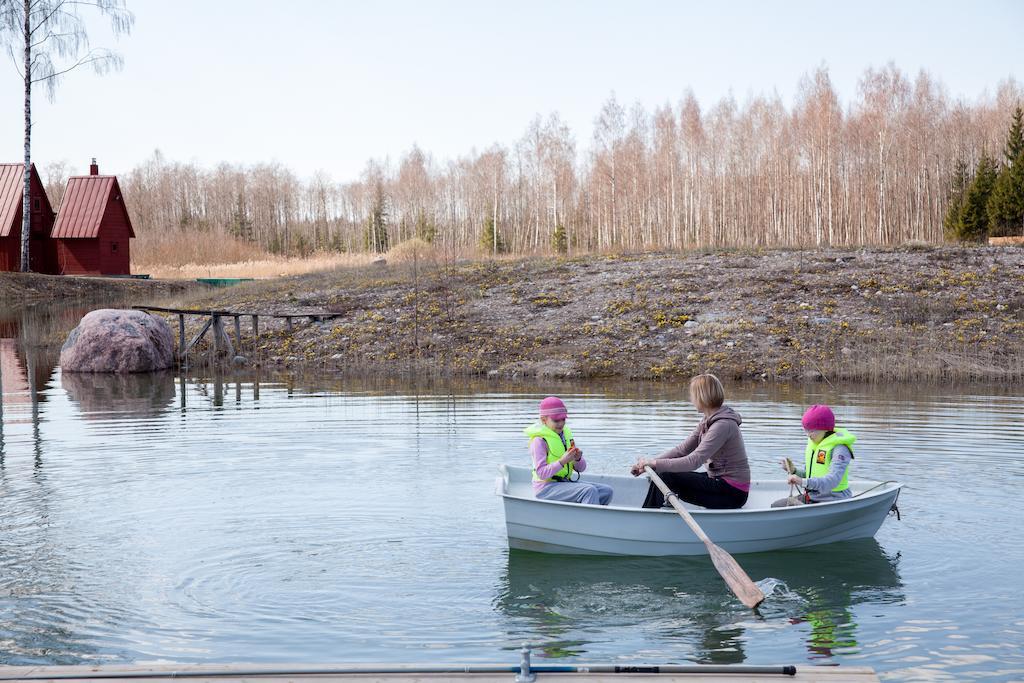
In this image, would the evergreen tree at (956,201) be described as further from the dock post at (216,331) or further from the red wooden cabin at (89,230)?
the red wooden cabin at (89,230)

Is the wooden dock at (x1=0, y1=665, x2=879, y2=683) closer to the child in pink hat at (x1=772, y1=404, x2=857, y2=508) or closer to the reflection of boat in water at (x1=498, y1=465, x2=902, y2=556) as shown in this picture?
the reflection of boat in water at (x1=498, y1=465, x2=902, y2=556)

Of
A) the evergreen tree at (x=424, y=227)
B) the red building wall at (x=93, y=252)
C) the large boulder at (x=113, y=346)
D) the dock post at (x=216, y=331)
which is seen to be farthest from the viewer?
the evergreen tree at (x=424, y=227)

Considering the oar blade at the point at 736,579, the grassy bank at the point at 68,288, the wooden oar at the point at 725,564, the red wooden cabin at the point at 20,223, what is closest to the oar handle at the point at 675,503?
the wooden oar at the point at 725,564

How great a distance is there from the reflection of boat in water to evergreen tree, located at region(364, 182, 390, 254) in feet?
269

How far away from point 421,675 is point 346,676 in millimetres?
410

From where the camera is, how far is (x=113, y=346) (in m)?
24.5

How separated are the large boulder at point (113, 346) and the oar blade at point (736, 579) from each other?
19.4m

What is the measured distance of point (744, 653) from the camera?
6.71 m

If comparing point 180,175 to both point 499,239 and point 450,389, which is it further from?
point 450,389

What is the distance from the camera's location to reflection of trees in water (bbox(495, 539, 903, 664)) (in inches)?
275

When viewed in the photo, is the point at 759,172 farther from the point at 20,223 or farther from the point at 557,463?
the point at 557,463

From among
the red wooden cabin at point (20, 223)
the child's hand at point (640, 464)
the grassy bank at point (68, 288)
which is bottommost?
the child's hand at point (640, 464)

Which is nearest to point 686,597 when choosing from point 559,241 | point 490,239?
point 559,241

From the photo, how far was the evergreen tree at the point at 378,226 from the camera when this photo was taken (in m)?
92.6
